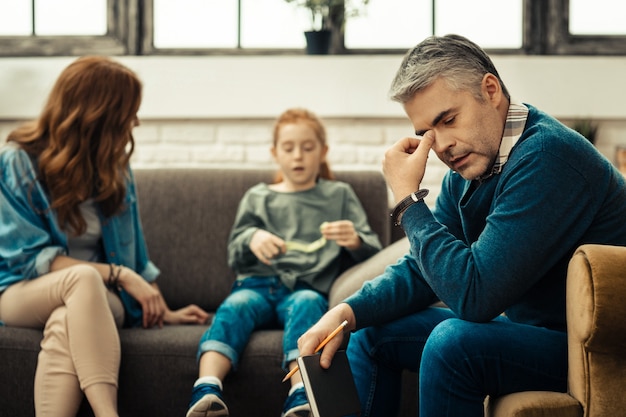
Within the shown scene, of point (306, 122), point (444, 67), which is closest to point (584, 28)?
point (306, 122)

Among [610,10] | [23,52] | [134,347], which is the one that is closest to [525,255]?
[134,347]

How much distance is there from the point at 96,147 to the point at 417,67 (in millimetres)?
1196

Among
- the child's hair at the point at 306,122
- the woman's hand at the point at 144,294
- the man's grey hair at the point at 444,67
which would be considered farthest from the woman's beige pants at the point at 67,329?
the man's grey hair at the point at 444,67

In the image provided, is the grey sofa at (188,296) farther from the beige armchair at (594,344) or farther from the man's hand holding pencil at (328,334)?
the beige armchair at (594,344)

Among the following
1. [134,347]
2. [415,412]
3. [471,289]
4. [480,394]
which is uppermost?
[471,289]

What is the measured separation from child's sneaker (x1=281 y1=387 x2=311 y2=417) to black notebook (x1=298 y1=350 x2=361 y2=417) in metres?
0.42

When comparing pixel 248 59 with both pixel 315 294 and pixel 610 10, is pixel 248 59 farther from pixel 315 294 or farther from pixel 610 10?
pixel 610 10

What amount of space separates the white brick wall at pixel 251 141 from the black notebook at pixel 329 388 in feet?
5.94

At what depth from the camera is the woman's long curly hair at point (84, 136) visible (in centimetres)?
233

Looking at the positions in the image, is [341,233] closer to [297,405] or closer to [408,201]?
[297,405]

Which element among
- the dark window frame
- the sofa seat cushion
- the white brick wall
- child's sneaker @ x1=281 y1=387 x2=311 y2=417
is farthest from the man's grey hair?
the dark window frame

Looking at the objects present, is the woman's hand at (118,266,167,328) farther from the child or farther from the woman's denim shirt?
the child

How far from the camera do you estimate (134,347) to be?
7.30ft

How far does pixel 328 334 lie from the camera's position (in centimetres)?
159
